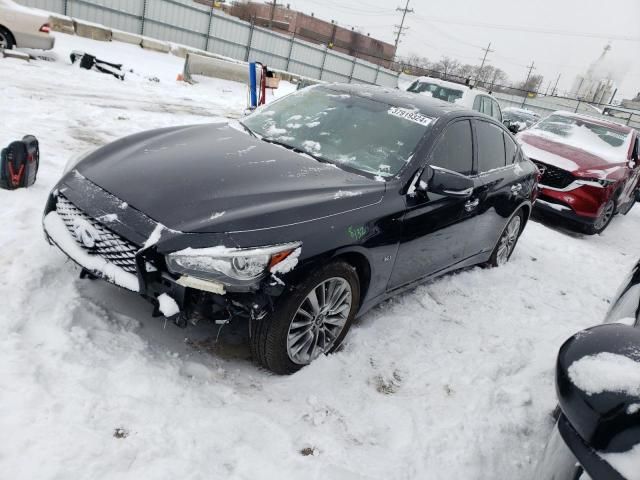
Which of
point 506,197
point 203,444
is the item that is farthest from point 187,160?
point 506,197

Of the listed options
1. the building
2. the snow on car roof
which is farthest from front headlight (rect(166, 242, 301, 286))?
the building

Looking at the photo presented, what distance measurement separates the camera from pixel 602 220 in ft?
26.8

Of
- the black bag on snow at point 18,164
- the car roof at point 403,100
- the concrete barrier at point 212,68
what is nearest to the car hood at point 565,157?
the car roof at point 403,100

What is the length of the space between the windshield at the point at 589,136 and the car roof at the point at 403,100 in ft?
17.9

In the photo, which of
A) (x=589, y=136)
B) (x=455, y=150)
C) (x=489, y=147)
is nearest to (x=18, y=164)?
(x=455, y=150)

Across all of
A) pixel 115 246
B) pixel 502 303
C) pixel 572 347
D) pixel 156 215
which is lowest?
pixel 502 303

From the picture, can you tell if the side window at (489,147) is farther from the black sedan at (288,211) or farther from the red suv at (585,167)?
the red suv at (585,167)

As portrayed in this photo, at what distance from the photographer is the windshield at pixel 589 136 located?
8.52m

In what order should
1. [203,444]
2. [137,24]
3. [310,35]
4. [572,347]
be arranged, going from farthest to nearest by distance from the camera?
[310,35] < [137,24] < [203,444] < [572,347]

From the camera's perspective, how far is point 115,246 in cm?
257

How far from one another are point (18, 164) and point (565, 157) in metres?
7.52

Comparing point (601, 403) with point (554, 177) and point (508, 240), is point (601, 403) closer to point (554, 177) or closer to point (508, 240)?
point (508, 240)

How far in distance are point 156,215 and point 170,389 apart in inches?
35.7

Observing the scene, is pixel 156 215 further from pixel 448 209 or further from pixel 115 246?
pixel 448 209
